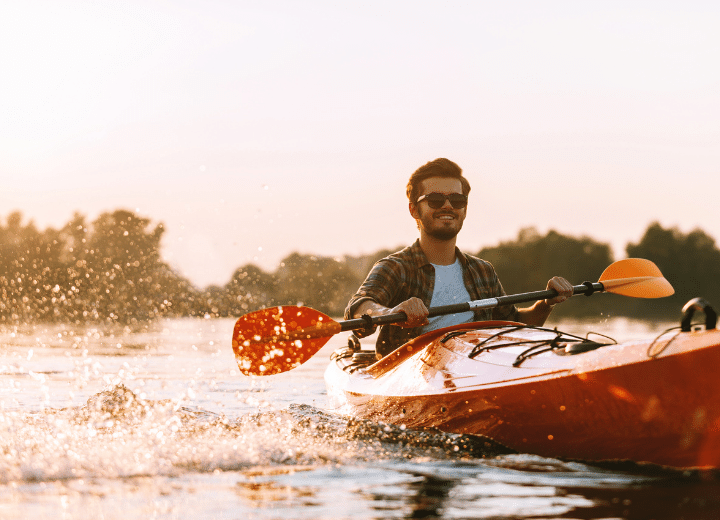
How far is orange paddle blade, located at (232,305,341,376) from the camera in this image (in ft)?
16.3

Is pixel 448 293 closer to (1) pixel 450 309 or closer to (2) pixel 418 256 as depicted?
(2) pixel 418 256

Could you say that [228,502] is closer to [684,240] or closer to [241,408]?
[241,408]

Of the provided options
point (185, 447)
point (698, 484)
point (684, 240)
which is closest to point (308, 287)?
point (185, 447)

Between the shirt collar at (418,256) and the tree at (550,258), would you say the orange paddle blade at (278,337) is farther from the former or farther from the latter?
the tree at (550,258)

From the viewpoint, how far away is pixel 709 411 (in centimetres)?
299

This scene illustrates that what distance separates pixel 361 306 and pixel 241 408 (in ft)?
5.91

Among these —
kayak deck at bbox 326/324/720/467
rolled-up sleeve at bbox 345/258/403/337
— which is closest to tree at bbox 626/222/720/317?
rolled-up sleeve at bbox 345/258/403/337

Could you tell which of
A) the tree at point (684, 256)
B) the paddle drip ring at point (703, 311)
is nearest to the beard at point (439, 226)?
the paddle drip ring at point (703, 311)

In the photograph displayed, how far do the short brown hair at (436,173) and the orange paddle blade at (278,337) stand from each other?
1166 millimetres

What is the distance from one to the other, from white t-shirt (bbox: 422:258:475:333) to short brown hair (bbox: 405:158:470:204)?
0.57 meters

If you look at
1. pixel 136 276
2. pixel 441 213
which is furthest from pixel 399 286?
pixel 136 276

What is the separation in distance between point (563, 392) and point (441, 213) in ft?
6.83

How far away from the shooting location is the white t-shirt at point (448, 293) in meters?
5.25

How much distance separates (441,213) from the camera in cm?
527
